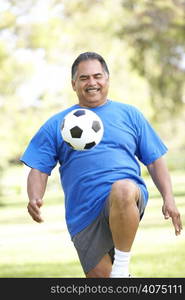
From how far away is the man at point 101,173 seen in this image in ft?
14.5

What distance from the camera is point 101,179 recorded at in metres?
4.51

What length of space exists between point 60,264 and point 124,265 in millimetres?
3418

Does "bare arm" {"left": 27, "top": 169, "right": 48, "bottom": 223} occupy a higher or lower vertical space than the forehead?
lower

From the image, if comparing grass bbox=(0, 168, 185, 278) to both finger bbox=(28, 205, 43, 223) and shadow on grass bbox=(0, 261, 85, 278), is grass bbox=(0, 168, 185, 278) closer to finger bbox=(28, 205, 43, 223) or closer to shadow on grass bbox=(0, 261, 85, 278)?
shadow on grass bbox=(0, 261, 85, 278)

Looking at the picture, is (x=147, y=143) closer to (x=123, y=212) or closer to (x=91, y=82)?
(x=91, y=82)

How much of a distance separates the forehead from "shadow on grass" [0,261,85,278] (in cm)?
251

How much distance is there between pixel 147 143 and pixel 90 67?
536 mm

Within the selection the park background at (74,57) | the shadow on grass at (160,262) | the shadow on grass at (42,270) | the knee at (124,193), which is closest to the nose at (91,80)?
the knee at (124,193)

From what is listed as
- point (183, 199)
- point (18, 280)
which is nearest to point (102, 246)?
point (18, 280)

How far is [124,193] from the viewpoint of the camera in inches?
167

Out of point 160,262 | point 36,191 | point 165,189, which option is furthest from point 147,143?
point 160,262

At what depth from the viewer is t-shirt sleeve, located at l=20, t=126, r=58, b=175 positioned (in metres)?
4.65

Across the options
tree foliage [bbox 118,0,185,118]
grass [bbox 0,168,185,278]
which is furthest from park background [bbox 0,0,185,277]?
grass [bbox 0,168,185,278]

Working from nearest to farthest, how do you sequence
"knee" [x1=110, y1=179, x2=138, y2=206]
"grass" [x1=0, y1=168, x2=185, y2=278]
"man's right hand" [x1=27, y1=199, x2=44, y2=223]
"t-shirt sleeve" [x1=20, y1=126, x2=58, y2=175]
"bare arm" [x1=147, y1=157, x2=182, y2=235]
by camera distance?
"knee" [x1=110, y1=179, x2=138, y2=206] → "man's right hand" [x1=27, y1=199, x2=44, y2=223] → "bare arm" [x1=147, y1=157, x2=182, y2=235] → "t-shirt sleeve" [x1=20, y1=126, x2=58, y2=175] → "grass" [x1=0, y1=168, x2=185, y2=278]
